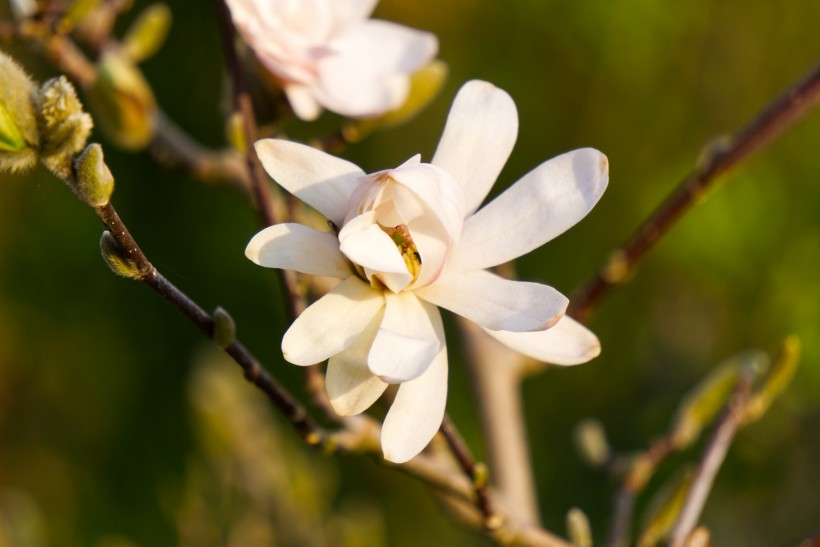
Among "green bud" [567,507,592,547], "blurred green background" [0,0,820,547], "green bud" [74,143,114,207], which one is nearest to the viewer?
"green bud" [74,143,114,207]

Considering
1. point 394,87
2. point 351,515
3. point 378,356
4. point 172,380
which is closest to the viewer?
point 378,356

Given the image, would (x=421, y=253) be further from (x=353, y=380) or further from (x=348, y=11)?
(x=348, y=11)

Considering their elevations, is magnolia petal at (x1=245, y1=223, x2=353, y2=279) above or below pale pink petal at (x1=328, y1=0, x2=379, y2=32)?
below

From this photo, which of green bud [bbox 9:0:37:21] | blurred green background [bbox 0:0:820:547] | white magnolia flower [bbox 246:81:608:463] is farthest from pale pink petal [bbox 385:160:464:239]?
blurred green background [bbox 0:0:820:547]

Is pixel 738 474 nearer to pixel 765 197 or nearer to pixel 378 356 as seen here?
pixel 765 197

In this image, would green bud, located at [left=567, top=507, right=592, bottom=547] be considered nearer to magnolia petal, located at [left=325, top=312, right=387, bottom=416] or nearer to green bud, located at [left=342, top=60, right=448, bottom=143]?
magnolia petal, located at [left=325, top=312, right=387, bottom=416]

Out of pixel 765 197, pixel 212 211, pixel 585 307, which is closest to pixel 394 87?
pixel 585 307
